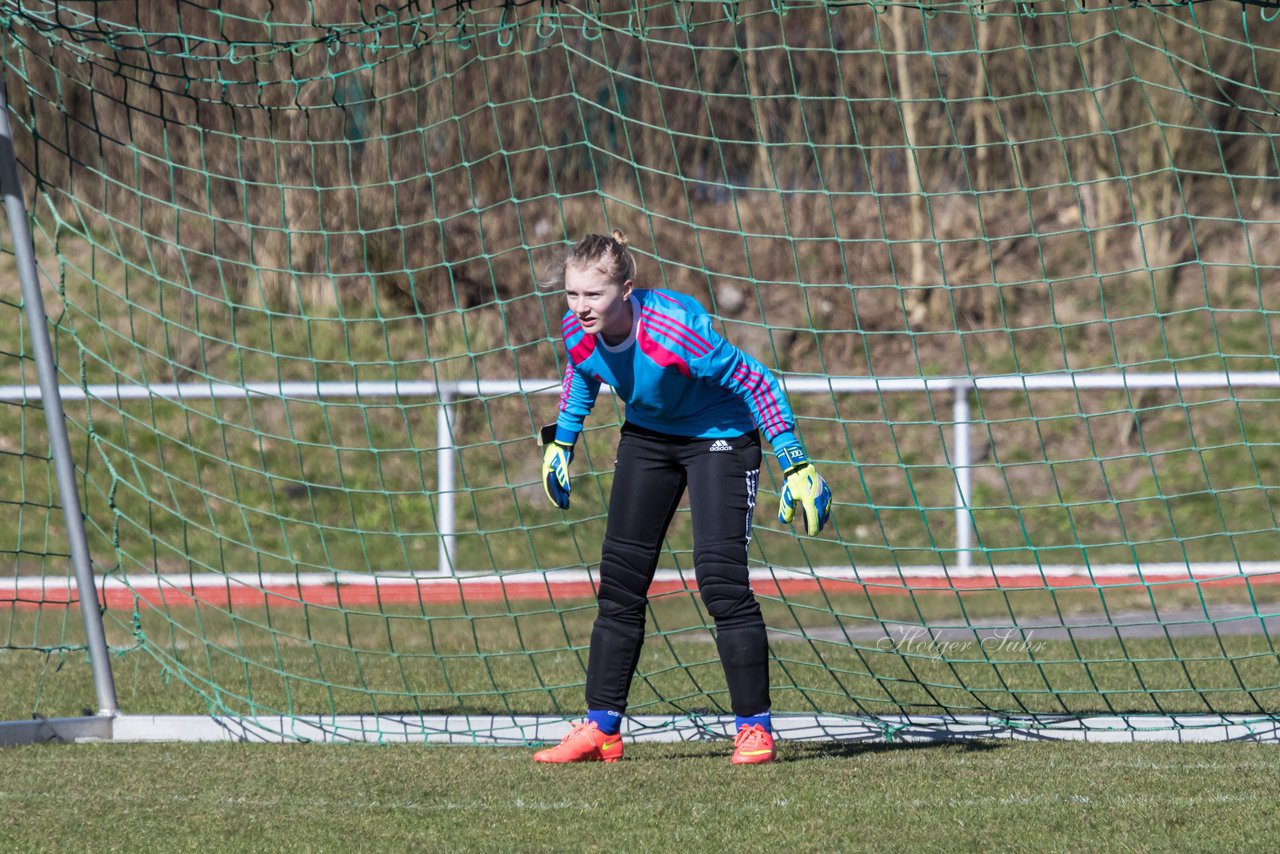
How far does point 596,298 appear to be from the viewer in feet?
13.5

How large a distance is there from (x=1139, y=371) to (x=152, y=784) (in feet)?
32.9

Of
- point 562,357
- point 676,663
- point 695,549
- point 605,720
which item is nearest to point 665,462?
point 695,549

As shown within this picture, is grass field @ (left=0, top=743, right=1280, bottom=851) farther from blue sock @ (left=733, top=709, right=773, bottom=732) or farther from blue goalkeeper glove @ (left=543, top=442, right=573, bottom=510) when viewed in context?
blue goalkeeper glove @ (left=543, top=442, right=573, bottom=510)

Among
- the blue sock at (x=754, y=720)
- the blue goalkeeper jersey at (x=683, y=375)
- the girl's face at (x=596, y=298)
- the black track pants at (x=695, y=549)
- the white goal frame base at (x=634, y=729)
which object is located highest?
the girl's face at (x=596, y=298)

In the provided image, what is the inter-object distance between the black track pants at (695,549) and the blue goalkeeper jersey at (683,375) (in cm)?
7

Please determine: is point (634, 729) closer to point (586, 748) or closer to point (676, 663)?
point (586, 748)

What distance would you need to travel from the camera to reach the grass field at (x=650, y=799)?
11.1 ft

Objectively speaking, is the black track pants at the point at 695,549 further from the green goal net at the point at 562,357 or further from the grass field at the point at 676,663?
the green goal net at the point at 562,357

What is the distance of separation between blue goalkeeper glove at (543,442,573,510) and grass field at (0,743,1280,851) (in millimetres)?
755

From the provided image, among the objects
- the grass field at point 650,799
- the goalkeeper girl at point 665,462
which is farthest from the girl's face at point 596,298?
the grass field at point 650,799

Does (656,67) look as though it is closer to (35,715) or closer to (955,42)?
(955,42)

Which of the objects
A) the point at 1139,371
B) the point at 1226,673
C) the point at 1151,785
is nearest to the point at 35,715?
the point at 1151,785

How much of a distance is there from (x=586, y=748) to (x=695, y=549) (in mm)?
637

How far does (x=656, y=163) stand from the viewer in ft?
41.5
